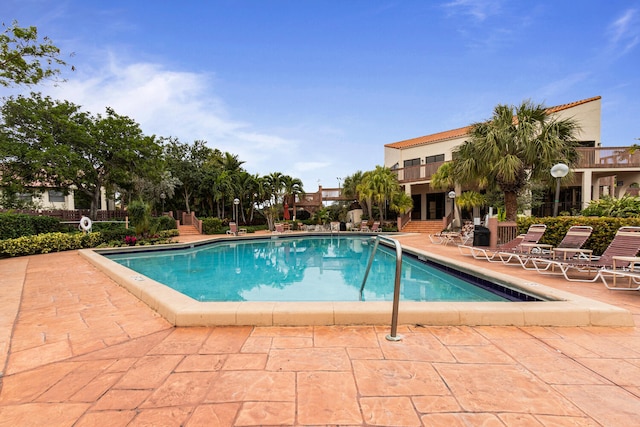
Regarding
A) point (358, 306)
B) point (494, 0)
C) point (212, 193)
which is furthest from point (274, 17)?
point (212, 193)

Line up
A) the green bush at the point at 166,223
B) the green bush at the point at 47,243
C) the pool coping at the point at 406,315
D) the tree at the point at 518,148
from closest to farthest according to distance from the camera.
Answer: the pool coping at the point at 406,315 < the tree at the point at 518,148 < the green bush at the point at 47,243 < the green bush at the point at 166,223

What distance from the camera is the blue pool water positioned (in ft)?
21.1

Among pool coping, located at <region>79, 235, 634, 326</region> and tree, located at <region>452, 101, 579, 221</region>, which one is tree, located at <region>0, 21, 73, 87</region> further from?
tree, located at <region>452, 101, 579, 221</region>

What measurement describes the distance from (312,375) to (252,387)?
453 millimetres

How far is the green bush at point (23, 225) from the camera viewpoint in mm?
11094

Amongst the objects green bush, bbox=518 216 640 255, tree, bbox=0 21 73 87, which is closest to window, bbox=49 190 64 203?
tree, bbox=0 21 73 87

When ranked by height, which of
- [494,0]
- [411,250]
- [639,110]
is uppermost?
[494,0]

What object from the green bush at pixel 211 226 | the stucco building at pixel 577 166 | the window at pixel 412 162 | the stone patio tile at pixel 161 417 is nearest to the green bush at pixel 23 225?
the green bush at pixel 211 226

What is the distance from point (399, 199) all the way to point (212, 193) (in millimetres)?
14930

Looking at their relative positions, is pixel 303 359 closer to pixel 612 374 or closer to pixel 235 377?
pixel 235 377

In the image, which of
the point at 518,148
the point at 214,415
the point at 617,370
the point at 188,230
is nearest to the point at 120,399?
the point at 214,415

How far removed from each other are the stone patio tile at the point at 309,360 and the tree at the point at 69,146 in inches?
716

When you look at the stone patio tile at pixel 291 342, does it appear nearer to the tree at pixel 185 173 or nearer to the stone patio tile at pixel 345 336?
the stone patio tile at pixel 345 336

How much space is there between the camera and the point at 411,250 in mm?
10930
